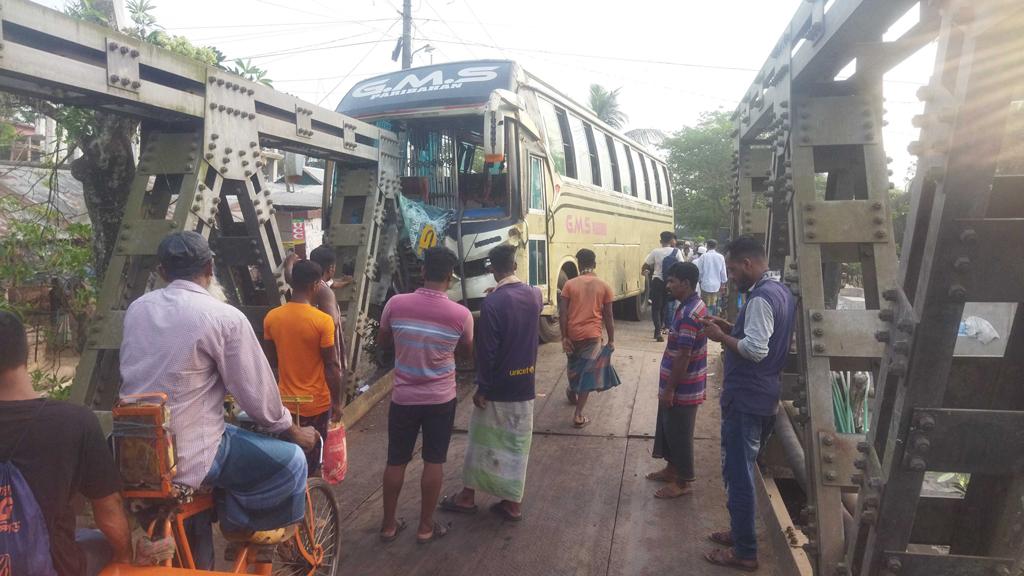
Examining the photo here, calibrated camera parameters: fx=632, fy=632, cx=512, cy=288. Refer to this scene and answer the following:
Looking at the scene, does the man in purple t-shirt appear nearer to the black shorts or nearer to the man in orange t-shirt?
the black shorts

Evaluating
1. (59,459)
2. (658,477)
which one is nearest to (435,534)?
(658,477)

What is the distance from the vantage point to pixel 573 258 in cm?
866

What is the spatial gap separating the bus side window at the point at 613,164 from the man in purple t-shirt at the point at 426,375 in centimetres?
747

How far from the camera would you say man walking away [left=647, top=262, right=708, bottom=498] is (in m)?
4.20

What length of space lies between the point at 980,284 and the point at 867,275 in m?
1.33

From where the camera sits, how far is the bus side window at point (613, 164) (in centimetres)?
1073

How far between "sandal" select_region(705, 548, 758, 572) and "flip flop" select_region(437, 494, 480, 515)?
152cm

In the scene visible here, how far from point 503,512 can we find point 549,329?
16.5 feet

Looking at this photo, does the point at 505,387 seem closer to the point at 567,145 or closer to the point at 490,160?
the point at 490,160

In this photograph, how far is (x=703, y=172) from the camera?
3341 centimetres

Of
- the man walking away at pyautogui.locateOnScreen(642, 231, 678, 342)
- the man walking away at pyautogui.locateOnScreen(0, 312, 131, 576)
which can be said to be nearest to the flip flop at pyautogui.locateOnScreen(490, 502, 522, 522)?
the man walking away at pyautogui.locateOnScreen(0, 312, 131, 576)

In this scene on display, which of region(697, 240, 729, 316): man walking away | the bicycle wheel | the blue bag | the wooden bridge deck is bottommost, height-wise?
the wooden bridge deck

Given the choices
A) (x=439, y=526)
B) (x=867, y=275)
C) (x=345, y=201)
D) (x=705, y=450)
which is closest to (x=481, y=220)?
(x=345, y=201)

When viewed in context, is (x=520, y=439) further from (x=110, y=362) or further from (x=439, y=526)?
(x=110, y=362)
